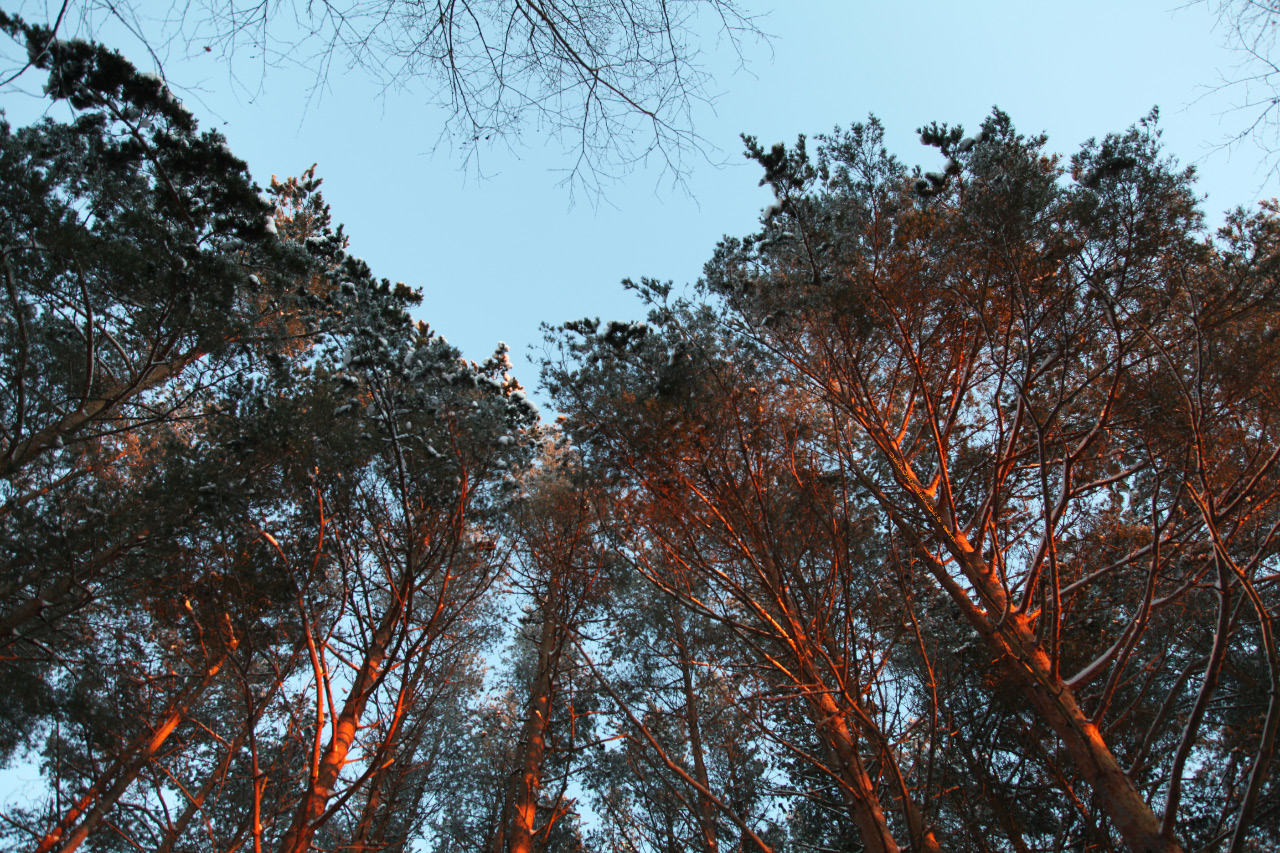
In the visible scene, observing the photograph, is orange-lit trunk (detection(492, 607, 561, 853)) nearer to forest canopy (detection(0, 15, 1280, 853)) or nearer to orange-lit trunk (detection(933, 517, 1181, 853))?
forest canopy (detection(0, 15, 1280, 853))

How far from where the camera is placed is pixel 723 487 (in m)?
4.21

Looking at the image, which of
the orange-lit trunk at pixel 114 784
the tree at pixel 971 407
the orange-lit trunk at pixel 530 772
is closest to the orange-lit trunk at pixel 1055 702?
the tree at pixel 971 407

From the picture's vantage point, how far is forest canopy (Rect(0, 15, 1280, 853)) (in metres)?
3.34

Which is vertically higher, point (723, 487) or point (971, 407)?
point (971, 407)

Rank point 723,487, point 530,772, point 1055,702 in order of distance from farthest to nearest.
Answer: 1. point 530,772
2. point 723,487
3. point 1055,702

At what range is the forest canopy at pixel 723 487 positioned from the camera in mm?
3342

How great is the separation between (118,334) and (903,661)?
429 inches

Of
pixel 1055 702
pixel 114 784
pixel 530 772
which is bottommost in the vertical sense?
pixel 1055 702

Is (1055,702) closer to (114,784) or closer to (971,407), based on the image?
(971,407)

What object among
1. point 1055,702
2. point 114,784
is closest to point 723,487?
point 1055,702

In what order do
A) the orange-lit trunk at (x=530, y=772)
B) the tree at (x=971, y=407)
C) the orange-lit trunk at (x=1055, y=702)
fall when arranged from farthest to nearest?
the orange-lit trunk at (x=530, y=772) → the tree at (x=971, y=407) → the orange-lit trunk at (x=1055, y=702)

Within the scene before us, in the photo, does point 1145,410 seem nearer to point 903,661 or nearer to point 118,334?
point 903,661

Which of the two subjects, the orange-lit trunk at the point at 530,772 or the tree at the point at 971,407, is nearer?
the tree at the point at 971,407

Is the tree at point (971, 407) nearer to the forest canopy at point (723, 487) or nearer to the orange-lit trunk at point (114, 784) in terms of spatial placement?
the forest canopy at point (723, 487)
